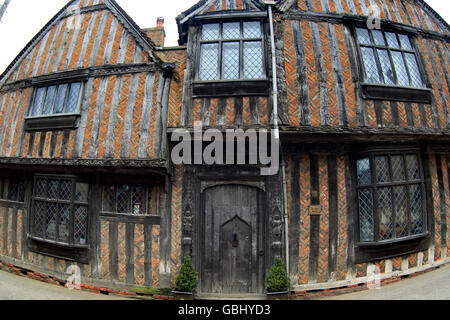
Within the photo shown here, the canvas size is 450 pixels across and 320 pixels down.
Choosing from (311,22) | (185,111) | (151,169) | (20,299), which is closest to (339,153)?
(311,22)

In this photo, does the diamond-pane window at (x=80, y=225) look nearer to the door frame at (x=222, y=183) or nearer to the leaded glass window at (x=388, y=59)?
the door frame at (x=222, y=183)

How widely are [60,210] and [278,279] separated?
19.2 feet

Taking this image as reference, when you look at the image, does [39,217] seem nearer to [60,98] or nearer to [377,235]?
[60,98]

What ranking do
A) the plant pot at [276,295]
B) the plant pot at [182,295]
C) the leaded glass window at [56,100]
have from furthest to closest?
1. the leaded glass window at [56,100]
2. the plant pot at [182,295]
3. the plant pot at [276,295]

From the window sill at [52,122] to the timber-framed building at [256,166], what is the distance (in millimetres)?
71

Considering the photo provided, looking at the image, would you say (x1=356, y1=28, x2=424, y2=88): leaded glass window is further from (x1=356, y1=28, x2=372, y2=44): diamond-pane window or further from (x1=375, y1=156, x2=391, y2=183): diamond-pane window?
(x1=375, y1=156, x2=391, y2=183): diamond-pane window

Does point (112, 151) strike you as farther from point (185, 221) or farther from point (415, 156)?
point (415, 156)

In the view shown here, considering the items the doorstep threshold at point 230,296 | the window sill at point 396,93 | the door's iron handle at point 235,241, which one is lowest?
the doorstep threshold at point 230,296

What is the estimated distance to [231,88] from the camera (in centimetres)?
541

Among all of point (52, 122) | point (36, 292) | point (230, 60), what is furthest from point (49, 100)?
point (230, 60)

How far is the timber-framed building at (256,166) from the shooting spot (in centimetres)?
535

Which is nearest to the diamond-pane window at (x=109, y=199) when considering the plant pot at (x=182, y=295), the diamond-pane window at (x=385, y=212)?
the plant pot at (x=182, y=295)

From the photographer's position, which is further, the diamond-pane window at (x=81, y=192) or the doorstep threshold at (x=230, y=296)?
the diamond-pane window at (x=81, y=192)

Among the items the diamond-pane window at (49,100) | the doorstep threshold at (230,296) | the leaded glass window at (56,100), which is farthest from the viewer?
the diamond-pane window at (49,100)
